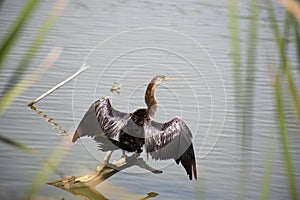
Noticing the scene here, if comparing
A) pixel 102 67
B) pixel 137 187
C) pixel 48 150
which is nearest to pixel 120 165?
pixel 137 187

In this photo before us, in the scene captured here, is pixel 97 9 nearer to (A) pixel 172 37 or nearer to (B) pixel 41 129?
(A) pixel 172 37

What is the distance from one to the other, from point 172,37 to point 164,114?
78.3 inches

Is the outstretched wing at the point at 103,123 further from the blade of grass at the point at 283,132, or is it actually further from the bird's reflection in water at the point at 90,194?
the blade of grass at the point at 283,132

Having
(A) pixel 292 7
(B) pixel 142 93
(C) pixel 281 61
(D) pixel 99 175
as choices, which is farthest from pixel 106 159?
(A) pixel 292 7

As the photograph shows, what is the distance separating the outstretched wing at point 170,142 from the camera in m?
2.93

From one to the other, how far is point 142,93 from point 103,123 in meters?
1.17

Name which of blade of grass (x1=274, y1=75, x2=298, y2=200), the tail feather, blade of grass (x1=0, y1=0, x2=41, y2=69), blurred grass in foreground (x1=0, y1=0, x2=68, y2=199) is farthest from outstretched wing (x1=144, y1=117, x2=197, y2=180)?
blade of grass (x1=0, y1=0, x2=41, y2=69)

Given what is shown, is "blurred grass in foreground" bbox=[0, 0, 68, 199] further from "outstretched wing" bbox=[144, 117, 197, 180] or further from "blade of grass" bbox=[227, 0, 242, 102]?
"outstretched wing" bbox=[144, 117, 197, 180]

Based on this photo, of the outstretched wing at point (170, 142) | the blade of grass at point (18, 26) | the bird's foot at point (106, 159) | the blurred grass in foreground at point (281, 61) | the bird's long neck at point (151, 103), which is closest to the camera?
the blade of grass at point (18, 26)

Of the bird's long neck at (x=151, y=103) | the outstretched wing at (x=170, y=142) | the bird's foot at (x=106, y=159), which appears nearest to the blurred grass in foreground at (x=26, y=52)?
the outstretched wing at (x=170, y=142)

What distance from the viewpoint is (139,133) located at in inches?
118

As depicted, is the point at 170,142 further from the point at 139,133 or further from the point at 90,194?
the point at 90,194

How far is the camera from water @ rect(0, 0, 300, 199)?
3264 millimetres

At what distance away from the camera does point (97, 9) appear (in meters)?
6.45
